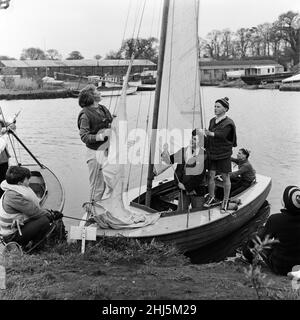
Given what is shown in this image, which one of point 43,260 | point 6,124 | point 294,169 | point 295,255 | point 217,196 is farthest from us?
point 294,169

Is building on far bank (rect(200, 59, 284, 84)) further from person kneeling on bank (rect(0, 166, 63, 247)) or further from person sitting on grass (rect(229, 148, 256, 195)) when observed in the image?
person kneeling on bank (rect(0, 166, 63, 247))

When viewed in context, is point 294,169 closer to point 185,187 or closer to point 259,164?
point 259,164

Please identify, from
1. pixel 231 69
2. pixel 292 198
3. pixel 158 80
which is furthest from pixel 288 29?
pixel 292 198

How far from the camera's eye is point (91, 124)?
684 cm

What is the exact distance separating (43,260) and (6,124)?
135 inches

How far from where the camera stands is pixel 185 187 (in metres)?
7.88

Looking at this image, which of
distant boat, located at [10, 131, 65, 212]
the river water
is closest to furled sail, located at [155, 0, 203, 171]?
the river water

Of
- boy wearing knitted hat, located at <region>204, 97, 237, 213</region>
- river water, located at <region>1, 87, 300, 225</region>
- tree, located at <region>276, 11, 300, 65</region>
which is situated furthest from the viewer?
tree, located at <region>276, 11, 300, 65</region>

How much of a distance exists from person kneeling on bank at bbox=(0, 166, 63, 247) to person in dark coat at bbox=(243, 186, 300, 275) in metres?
2.82

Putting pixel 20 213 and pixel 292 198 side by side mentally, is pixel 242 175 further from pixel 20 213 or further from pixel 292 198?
pixel 20 213

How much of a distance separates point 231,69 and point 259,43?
19.2 m

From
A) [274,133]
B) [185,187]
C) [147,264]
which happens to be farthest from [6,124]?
[274,133]

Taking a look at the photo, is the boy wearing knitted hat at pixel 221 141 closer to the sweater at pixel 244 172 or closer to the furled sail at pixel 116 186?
the furled sail at pixel 116 186

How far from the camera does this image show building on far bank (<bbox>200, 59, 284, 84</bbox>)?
8181cm
